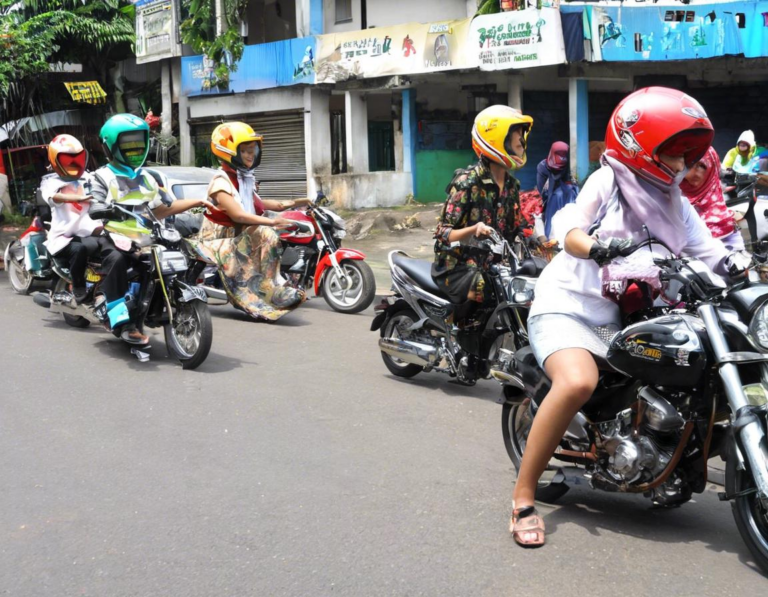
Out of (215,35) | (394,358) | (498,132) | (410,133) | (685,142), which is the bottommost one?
(394,358)

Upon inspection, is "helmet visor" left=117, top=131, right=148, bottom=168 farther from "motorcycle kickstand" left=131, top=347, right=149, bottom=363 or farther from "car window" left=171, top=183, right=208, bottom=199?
"car window" left=171, top=183, right=208, bottom=199

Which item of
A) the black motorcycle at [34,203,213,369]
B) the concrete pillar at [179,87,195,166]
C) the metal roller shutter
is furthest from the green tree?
the black motorcycle at [34,203,213,369]

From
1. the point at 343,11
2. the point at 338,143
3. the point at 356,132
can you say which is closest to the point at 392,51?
the point at 356,132

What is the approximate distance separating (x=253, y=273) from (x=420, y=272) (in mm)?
3031

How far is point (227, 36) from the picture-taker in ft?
72.2

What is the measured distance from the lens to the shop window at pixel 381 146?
74.8 feet

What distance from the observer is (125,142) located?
7438 millimetres

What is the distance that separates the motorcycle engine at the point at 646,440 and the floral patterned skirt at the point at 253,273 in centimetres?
561

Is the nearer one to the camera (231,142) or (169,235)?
(169,235)

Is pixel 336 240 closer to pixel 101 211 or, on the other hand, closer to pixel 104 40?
pixel 101 211

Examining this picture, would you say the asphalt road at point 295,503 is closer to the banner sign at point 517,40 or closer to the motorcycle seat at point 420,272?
the motorcycle seat at point 420,272

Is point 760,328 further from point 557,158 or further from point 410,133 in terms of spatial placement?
point 410,133

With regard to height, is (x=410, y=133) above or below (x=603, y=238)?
above

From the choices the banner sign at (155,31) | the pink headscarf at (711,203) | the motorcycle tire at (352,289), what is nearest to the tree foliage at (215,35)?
the banner sign at (155,31)
